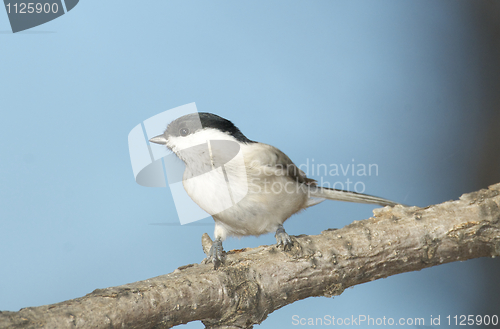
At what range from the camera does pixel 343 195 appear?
1.67 m

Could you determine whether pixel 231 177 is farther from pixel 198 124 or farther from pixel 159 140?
pixel 159 140

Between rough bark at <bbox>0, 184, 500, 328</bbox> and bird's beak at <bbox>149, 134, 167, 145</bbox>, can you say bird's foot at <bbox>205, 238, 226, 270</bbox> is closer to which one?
rough bark at <bbox>0, 184, 500, 328</bbox>

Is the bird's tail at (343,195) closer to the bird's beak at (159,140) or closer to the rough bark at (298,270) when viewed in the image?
the rough bark at (298,270)

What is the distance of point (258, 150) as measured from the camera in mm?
1412

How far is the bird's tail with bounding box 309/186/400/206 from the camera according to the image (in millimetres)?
1658

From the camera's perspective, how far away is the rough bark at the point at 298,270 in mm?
994

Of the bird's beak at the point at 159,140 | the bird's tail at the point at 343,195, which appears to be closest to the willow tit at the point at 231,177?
the bird's beak at the point at 159,140

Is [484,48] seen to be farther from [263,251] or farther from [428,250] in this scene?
[263,251]

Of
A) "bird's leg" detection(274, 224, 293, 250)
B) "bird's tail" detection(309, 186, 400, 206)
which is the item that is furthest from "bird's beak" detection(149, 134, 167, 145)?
"bird's tail" detection(309, 186, 400, 206)

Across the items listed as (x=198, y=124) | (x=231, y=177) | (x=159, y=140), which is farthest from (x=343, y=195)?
(x=159, y=140)

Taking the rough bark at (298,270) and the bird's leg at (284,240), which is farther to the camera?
the bird's leg at (284,240)

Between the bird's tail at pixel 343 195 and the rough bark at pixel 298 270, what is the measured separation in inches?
6.6

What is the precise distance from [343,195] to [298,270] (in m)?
0.53

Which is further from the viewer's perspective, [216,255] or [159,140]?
[159,140]
